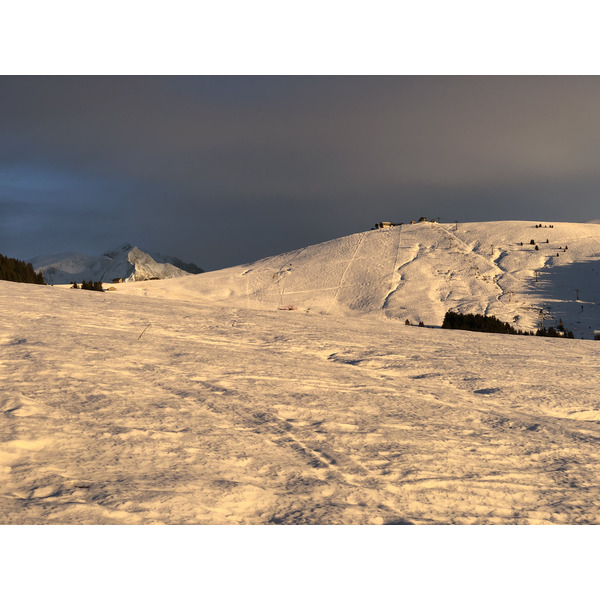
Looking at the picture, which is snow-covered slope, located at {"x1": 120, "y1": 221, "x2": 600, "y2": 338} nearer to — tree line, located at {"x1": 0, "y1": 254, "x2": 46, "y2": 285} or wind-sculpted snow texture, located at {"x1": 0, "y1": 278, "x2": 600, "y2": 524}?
tree line, located at {"x1": 0, "y1": 254, "x2": 46, "y2": 285}

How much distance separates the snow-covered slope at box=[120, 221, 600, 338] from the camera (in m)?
36.9

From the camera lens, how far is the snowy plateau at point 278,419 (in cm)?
530

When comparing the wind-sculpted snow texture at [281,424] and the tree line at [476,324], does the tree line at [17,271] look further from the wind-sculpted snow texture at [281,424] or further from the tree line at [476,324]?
the tree line at [476,324]

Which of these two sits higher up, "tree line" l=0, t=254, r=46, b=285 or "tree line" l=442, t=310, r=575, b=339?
"tree line" l=0, t=254, r=46, b=285

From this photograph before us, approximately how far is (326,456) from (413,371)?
4181 mm

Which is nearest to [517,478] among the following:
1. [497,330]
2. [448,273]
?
[497,330]

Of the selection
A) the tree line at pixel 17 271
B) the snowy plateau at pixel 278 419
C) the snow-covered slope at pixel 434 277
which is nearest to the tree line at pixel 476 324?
the snow-covered slope at pixel 434 277

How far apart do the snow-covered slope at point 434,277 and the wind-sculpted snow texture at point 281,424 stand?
2284cm

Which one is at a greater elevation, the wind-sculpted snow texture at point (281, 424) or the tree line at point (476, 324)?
the tree line at point (476, 324)

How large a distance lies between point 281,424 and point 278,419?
0.54ft

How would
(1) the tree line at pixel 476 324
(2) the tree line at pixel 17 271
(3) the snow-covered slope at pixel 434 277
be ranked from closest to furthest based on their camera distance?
(2) the tree line at pixel 17 271
(1) the tree line at pixel 476 324
(3) the snow-covered slope at pixel 434 277

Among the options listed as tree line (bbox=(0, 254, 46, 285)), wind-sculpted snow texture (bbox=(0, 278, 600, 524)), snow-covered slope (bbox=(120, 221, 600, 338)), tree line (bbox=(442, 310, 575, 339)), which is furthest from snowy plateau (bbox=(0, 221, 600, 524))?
snow-covered slope (bbox=(120, 221, 600, 338))

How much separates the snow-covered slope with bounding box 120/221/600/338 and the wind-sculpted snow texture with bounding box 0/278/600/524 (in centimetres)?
2284

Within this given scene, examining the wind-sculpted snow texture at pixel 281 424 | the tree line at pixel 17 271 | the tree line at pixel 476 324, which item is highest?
the tree line at pixel 17 271
